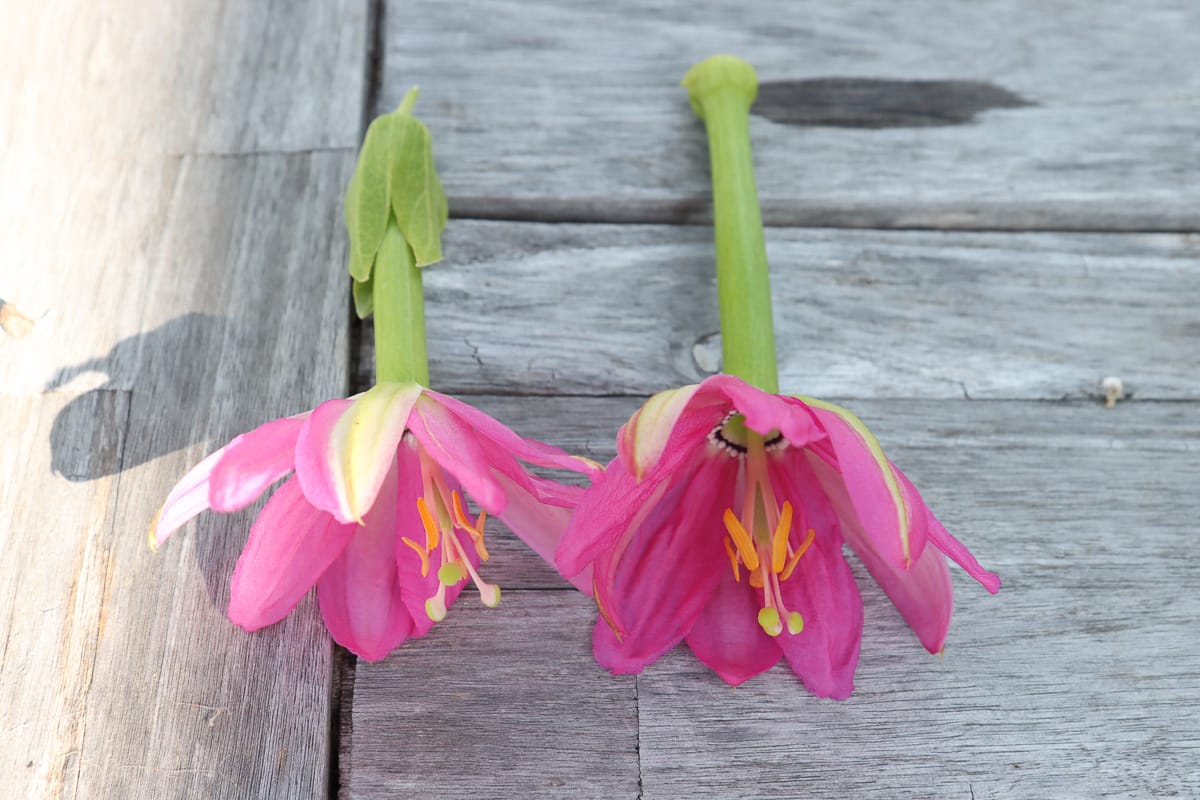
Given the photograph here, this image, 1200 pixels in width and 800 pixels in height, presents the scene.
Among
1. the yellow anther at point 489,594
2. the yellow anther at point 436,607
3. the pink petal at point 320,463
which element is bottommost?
the yellow anther at point 436,607

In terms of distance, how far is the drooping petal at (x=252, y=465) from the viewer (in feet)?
2.04

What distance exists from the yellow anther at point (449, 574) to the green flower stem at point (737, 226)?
0.93 ft

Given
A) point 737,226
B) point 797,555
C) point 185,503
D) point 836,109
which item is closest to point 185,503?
point 185,503

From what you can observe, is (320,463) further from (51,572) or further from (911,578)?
(911,578)

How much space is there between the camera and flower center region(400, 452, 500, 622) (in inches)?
27.4

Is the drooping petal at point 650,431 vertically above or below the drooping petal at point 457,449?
above

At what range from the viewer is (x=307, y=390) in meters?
0.90

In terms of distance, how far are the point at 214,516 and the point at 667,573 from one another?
1.28ft

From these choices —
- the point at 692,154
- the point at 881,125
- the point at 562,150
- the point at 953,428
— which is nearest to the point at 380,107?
the point at 562,150

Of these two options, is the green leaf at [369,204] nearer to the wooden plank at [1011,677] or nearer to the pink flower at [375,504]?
the pink flower at [375,504]

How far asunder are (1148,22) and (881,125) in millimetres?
432

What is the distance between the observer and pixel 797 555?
0.72 metres

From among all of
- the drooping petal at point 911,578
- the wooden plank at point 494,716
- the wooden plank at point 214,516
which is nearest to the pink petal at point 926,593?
the drooping petal at point 911,578

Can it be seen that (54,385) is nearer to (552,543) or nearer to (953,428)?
(552,543)
